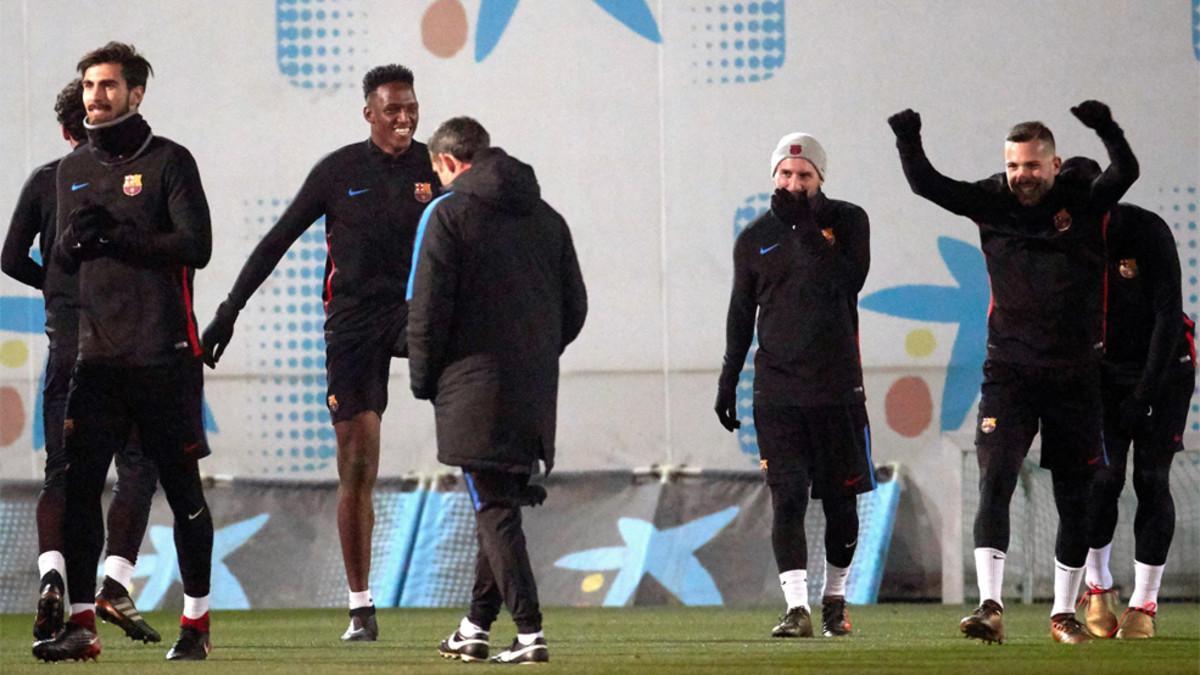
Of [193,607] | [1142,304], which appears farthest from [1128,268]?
[193,607]

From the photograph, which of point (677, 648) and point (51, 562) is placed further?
point (677, 648)

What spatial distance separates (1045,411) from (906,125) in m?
1.13

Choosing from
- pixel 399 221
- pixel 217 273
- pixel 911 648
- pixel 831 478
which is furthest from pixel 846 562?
pixel 217 273

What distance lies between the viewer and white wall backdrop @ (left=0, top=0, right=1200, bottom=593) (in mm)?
12281

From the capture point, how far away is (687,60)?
12.5m

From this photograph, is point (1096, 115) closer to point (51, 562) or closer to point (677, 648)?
point (677, 648)

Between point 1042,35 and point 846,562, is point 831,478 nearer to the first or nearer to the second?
point 846,562

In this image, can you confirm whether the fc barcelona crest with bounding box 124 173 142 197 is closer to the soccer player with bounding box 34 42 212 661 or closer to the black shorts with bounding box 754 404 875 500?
the soccer player with bounding box 34 42 212 661

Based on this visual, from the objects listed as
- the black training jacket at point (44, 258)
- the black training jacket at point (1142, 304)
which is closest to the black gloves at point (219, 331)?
the black training jacket at point (44, 258)

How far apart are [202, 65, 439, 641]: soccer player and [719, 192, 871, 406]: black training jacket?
131cm

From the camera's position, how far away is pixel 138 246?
6848mm

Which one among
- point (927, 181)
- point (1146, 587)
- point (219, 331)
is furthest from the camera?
point (1146, 587)

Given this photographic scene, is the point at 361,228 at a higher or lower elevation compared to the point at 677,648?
higher

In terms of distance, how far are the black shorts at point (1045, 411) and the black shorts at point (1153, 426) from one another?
2.04 ft
